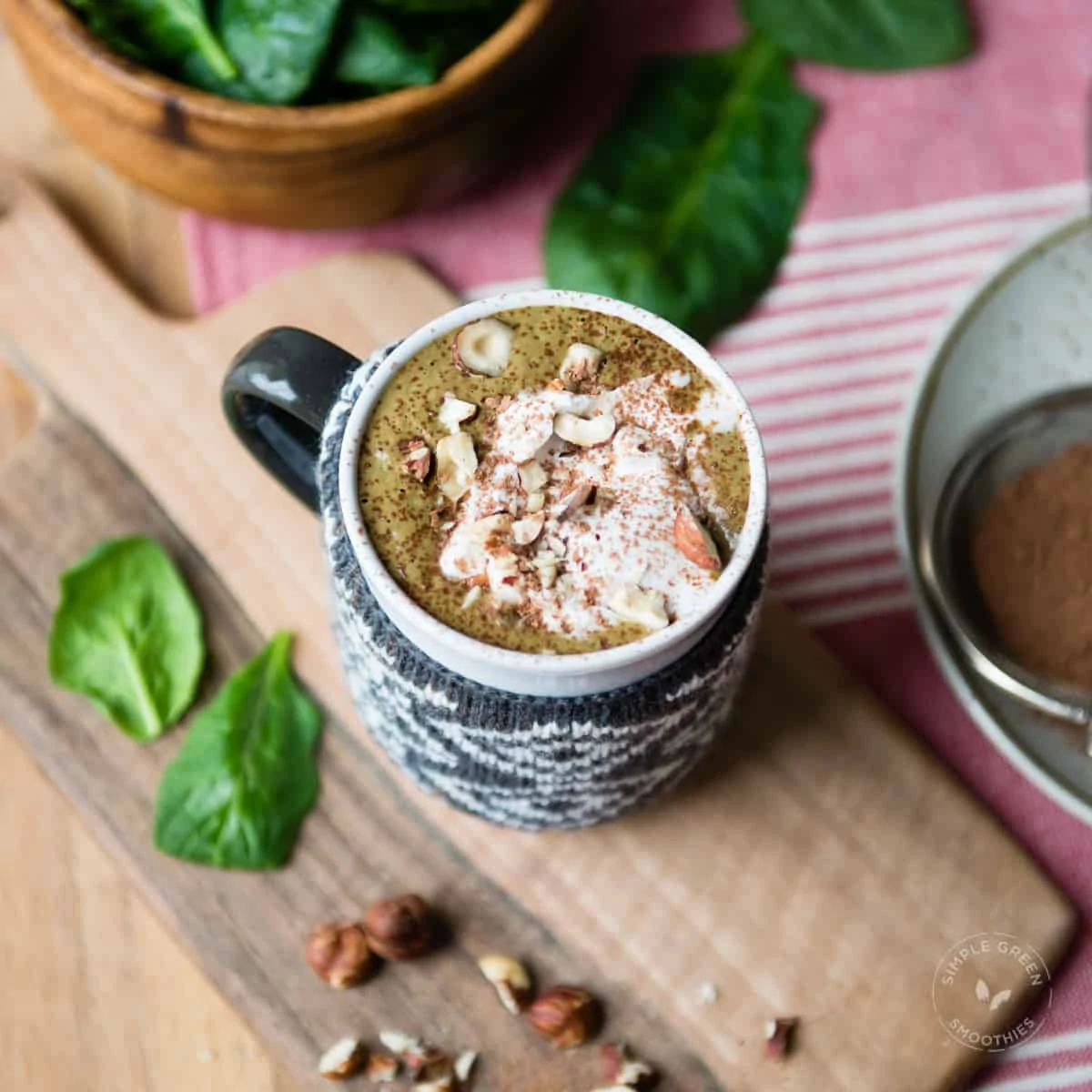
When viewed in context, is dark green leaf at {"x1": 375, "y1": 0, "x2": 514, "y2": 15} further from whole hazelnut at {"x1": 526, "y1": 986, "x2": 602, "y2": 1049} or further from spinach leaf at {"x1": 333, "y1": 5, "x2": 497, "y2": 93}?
whole hazelnut at {"x1": 526, "y1": 986, "x2": 602, "y2": 1049}

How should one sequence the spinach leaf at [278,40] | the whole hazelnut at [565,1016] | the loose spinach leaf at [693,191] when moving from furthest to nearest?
the loose spinach leaf at [693,191] < the spinach leaf at [278,40] < the whole hazelnut at [565,1016]

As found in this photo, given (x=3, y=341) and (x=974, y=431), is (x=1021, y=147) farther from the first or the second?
(x=3, y=341)

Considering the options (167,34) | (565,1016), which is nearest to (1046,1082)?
(565,1016)

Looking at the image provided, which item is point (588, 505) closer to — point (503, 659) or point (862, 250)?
point (503, 659)

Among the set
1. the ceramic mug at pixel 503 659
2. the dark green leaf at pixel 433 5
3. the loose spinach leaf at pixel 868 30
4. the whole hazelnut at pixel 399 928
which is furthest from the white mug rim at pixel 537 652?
the loose spinach leaf at pixel 868 30

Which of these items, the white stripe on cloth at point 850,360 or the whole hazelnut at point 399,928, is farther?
the white stripe on cloth at point 850,360

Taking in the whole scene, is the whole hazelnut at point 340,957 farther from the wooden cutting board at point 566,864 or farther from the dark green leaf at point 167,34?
the dark green leaf at point 167,34
